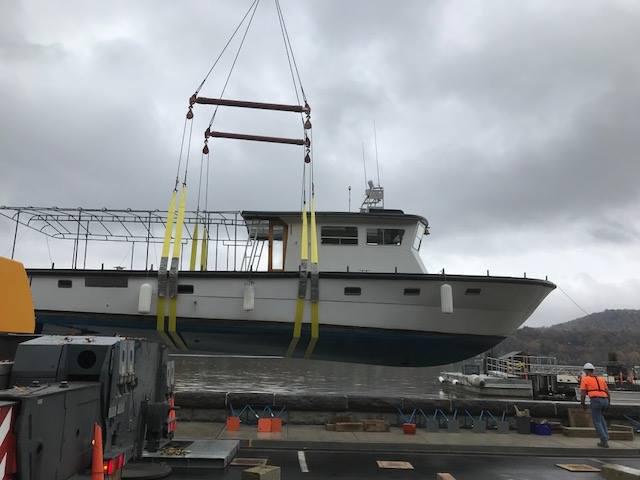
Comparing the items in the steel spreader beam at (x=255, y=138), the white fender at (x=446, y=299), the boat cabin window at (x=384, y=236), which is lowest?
the white fender at (x=446, y=299)

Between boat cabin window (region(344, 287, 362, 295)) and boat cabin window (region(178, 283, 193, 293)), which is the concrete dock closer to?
boat cabin window (region(344, 287, 362, 295))

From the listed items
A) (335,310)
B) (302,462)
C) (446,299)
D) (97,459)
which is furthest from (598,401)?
(97,459)

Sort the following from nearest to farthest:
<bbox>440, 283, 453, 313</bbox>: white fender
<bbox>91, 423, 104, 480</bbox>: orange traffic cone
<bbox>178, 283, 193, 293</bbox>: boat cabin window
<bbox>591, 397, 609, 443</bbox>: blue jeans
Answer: <bbox>91, 423, 104, 480</bbox>: orange traffic cone → <bbox>591, 397, 609, 443</bbox>: blue jeans → <bbox>440, 283, 453, 313</bbox>: white fender → <bbox>178, 283, 193, 293</bbox>: boat cabin window

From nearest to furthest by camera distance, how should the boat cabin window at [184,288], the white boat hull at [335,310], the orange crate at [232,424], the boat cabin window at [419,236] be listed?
1. the orange crate at [232,424]
2. the white boat hull at [335,310]
3. the boat cabin window at [184,288]
4. the boat cabin window at [419,236]

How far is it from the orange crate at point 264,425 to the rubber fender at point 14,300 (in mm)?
4753

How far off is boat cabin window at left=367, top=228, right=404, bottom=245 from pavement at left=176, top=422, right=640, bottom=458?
4.83m

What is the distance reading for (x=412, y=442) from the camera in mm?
8773

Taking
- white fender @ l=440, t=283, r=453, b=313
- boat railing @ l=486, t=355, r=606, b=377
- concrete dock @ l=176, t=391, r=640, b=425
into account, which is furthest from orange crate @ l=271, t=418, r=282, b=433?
boat railing @ l=486, t=355, r=606, b=377

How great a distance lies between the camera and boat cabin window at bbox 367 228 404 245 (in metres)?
13.1

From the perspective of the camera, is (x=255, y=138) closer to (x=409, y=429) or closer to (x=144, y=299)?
(x=144, y=299)

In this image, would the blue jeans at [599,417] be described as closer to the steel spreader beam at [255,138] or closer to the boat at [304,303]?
the boat at [304,303]

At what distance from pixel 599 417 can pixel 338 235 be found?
666 centimetres

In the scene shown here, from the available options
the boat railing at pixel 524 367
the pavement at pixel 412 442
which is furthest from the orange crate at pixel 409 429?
the boat railing at pixel 524 367

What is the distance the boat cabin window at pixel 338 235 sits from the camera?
13.1 m
